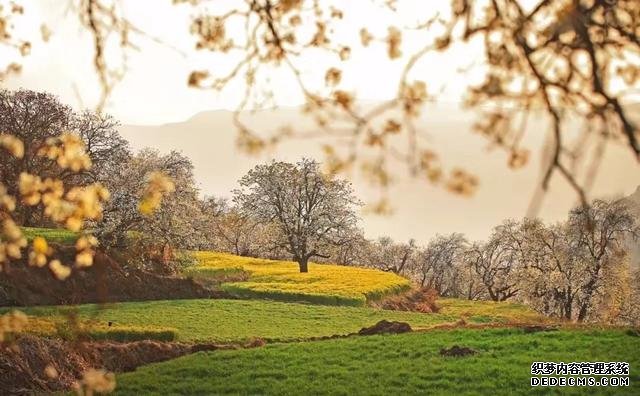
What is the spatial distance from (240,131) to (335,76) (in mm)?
799

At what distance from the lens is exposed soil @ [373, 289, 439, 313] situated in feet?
151

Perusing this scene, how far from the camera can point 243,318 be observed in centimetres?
3356

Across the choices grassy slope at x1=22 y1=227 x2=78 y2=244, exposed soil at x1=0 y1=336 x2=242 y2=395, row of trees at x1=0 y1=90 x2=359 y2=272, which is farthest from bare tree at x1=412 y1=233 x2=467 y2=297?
exposed soil at x1=0 y1=336 x2=242 y2=395

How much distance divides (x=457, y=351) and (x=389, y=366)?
8.71ft

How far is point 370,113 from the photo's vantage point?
3951 mm

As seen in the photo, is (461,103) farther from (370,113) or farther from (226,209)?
(226,209)

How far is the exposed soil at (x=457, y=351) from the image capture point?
68.7 feet

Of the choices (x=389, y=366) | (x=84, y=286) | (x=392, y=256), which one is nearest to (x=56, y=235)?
(x=84, y=286)

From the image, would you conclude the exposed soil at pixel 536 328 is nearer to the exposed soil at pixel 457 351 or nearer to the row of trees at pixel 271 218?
the exposed soil at pixel 457 351

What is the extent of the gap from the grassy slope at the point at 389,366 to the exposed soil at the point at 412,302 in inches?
842

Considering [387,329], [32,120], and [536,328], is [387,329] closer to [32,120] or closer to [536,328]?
[536,328]

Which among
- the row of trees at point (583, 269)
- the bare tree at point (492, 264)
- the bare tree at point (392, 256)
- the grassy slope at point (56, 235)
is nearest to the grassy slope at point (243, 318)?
the grassy slope at point (56, 235)

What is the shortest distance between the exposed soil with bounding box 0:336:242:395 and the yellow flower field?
746 inches

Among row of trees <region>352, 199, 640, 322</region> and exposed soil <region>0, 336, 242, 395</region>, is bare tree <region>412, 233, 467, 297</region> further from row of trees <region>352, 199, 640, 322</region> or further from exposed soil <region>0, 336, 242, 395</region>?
exposed soil <region>0, 336, 242, 395</region>
